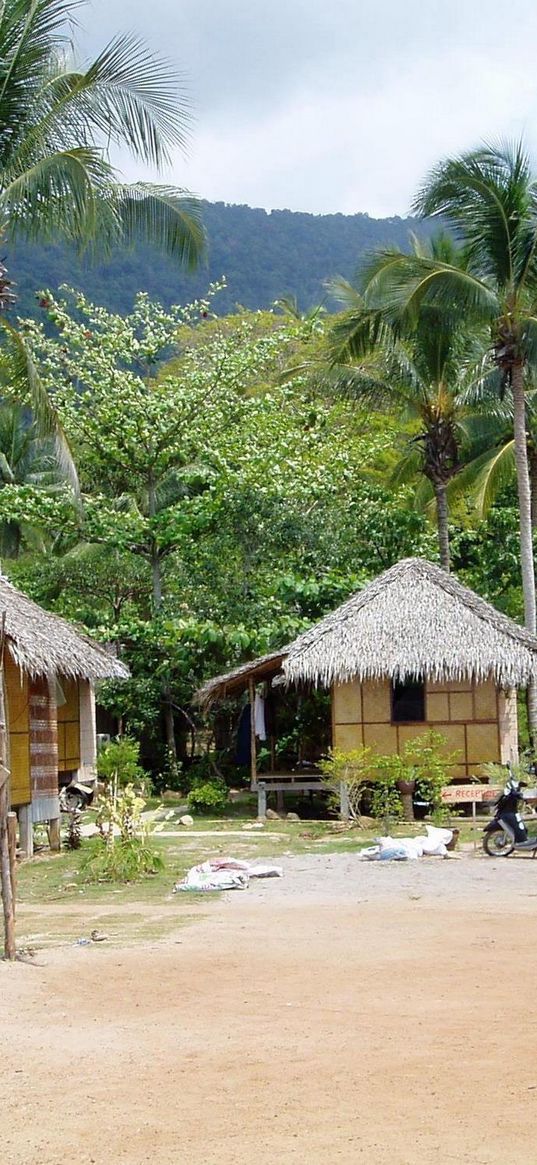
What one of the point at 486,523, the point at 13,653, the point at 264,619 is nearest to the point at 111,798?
the point at 13,653

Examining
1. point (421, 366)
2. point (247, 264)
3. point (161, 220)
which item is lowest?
point (161, 220)

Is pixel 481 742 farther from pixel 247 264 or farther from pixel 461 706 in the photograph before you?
pixel 247 264

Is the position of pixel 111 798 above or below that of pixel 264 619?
below

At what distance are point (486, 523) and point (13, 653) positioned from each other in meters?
13.8

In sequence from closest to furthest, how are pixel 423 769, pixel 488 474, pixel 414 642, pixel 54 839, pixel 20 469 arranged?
pixel 54 839 → pixel 423 769 → pixel 414 642 → pixel 488 474 → pixel 20 469

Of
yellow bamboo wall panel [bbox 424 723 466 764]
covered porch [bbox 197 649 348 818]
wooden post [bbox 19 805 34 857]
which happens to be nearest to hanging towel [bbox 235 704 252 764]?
covered porch [bbox 197 649 348 818]

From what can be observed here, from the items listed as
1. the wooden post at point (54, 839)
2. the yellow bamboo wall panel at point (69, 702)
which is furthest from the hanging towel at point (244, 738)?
the wooden post at point (54, 839)

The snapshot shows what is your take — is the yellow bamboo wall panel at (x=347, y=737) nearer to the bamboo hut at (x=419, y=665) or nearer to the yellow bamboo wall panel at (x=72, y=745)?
the bamboo hut at (x=419, y=665)

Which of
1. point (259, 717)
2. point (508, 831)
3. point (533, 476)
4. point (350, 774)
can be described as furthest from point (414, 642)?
point (533, 476)

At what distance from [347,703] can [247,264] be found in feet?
197

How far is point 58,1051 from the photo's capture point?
6.14 metres

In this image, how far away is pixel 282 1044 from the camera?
6172 mm

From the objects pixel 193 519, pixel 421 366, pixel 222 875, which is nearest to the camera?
pixel 222 875

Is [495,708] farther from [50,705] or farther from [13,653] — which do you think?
[13,653]
